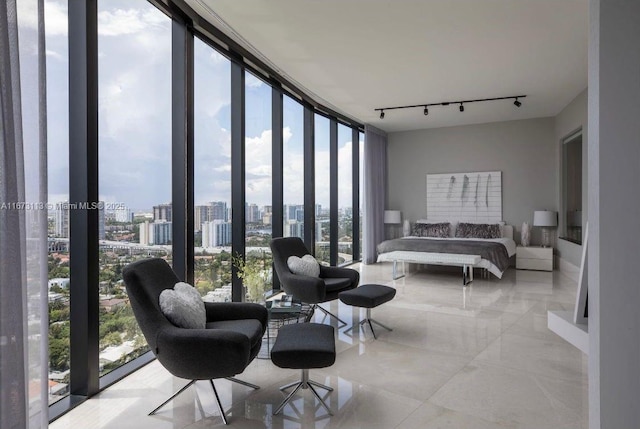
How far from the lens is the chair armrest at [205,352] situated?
2.27 m

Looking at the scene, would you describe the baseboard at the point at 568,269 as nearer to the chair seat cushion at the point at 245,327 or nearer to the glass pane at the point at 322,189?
the glass pane at the point at 322,189

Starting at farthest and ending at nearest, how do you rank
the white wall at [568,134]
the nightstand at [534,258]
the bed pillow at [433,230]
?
the bed pillow at [433,230] < the nightstand at [534,258] < the white wall at [568,134]

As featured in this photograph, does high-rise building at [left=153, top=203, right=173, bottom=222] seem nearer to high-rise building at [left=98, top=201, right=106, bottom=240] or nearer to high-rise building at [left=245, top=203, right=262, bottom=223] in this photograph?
high-rise building at [left=98, top=201, right=106, bottom=240]

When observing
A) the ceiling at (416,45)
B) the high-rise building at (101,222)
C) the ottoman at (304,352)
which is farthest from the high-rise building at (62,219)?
the ceiling at (416,45)

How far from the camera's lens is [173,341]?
228cm

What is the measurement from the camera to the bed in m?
6.27

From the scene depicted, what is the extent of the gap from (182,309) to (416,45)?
3540mm

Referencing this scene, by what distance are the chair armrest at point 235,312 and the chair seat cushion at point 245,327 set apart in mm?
54

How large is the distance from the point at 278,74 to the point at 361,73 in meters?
1.06

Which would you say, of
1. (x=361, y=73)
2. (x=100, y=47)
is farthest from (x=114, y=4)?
(x=361, y=73)

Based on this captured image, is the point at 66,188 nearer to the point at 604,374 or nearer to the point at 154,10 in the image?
the point at 154,10

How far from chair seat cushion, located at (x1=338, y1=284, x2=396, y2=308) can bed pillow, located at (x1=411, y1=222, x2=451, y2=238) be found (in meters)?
4.43


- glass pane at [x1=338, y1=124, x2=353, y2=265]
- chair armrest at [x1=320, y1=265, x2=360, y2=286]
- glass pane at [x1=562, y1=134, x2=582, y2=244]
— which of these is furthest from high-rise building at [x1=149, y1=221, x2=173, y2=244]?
glass pane at [x1=562, y1=134, x2=582, y2=244]

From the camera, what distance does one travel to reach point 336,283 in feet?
13.8
